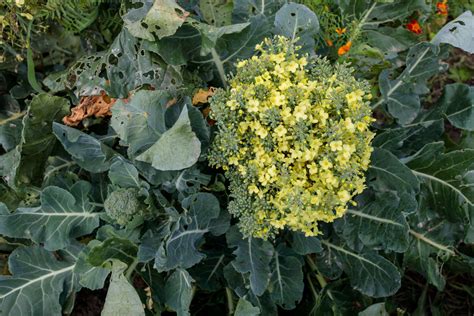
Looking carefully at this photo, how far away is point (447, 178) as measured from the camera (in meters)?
2.17

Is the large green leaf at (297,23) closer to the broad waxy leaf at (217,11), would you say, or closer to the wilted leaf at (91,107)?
the broad waxy leaf at (217,11)

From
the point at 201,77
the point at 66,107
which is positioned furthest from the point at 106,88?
the point at 201,77

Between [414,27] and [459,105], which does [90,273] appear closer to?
[459,105]

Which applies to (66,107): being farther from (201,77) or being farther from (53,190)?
(201,77)

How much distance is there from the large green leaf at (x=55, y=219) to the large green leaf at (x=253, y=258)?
1.87 ft

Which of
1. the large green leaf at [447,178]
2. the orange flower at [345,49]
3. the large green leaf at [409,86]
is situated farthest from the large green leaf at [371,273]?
the orange flower at [345,49]

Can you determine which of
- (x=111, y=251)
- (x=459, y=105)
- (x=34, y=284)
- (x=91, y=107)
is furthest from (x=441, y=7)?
(x=34, y=284)

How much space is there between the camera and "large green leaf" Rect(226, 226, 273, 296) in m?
1.98

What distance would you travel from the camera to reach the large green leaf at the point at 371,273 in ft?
6.91

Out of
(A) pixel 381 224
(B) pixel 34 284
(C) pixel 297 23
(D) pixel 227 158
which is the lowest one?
(B) pixel 34 284

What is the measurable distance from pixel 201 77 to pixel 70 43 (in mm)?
822

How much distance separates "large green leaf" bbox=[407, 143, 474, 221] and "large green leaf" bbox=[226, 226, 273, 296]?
0.71m

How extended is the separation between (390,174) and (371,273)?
0.43 meters

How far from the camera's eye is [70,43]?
258 cm
